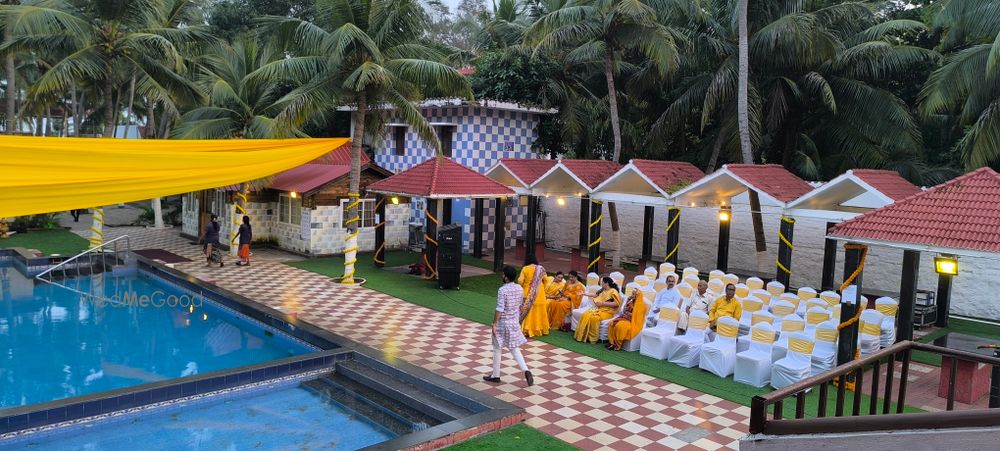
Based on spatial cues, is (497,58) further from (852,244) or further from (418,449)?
(418,449)

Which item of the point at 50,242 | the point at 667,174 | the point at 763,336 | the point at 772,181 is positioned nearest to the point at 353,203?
the point at 667,174

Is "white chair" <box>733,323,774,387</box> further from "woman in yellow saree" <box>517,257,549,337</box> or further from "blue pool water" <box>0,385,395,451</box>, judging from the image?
"blue pool water" <box>0,385,395,451</box>

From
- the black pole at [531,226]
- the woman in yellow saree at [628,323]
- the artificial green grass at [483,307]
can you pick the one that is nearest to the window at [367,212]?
the artificial green grass at [483,307]

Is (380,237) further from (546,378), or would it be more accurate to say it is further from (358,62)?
(546,378)

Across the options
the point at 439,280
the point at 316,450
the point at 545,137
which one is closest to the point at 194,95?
the point at 439,280

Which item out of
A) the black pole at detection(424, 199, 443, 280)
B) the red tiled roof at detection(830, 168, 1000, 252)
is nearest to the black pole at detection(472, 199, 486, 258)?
the black pole at detection(424, 199, 443, 280)

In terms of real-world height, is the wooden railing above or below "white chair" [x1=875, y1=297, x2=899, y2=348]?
above

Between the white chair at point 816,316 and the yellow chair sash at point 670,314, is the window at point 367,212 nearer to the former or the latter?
the yellow chair sash at point 670,314

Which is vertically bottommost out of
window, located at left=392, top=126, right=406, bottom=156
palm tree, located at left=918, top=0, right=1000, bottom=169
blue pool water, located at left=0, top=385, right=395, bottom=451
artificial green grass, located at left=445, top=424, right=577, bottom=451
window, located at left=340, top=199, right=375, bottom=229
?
blue pool water, located at left=0, top=385, right=395, bottom=451

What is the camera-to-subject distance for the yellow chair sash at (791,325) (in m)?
10.6

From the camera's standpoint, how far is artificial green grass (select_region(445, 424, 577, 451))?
7.46m

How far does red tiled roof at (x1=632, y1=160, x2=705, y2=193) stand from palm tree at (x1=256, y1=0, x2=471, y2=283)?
14.3 ft

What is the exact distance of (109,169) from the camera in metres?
6.34

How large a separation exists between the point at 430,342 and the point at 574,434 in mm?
4353
